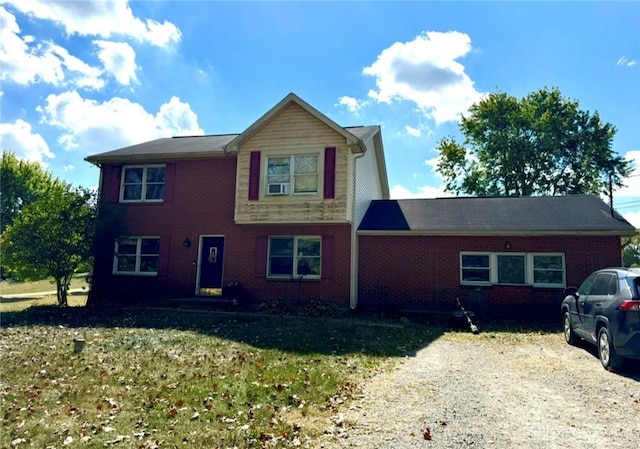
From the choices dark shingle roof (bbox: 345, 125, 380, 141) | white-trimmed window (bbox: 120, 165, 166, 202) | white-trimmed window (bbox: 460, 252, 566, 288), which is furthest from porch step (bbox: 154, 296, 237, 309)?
white-trimmed window (bbox: 460, 252, 566, 288)

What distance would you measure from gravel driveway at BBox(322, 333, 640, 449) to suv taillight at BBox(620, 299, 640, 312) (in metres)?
1.09

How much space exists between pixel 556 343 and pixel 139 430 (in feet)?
30.1

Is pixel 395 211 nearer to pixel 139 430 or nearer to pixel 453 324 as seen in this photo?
pixel 453 324

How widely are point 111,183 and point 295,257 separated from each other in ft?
28.8

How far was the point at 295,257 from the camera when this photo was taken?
15.1 meters

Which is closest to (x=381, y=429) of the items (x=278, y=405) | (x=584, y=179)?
(x=278, y=405)

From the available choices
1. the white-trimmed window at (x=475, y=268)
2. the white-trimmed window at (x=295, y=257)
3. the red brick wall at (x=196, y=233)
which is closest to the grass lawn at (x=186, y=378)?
the white-trimmed window at (x=295, y=257)

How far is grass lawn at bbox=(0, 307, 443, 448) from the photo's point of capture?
4512 millimetres

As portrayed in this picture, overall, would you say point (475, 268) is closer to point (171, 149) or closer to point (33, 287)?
point (171, 149)

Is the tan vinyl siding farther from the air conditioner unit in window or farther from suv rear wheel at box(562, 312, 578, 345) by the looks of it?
suv rear wheel at box(562, 312, 578, 345)

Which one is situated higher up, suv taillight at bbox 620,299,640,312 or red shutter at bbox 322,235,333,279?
red shutter at bbox 322,235,333,279

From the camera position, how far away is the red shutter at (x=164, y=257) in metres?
15.9

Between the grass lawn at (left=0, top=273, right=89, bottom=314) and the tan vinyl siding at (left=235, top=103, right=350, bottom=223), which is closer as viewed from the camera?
the tan vinyl siding at (left=235, top=103, right=350, bottom=223)

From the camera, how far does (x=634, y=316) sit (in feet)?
21.1
